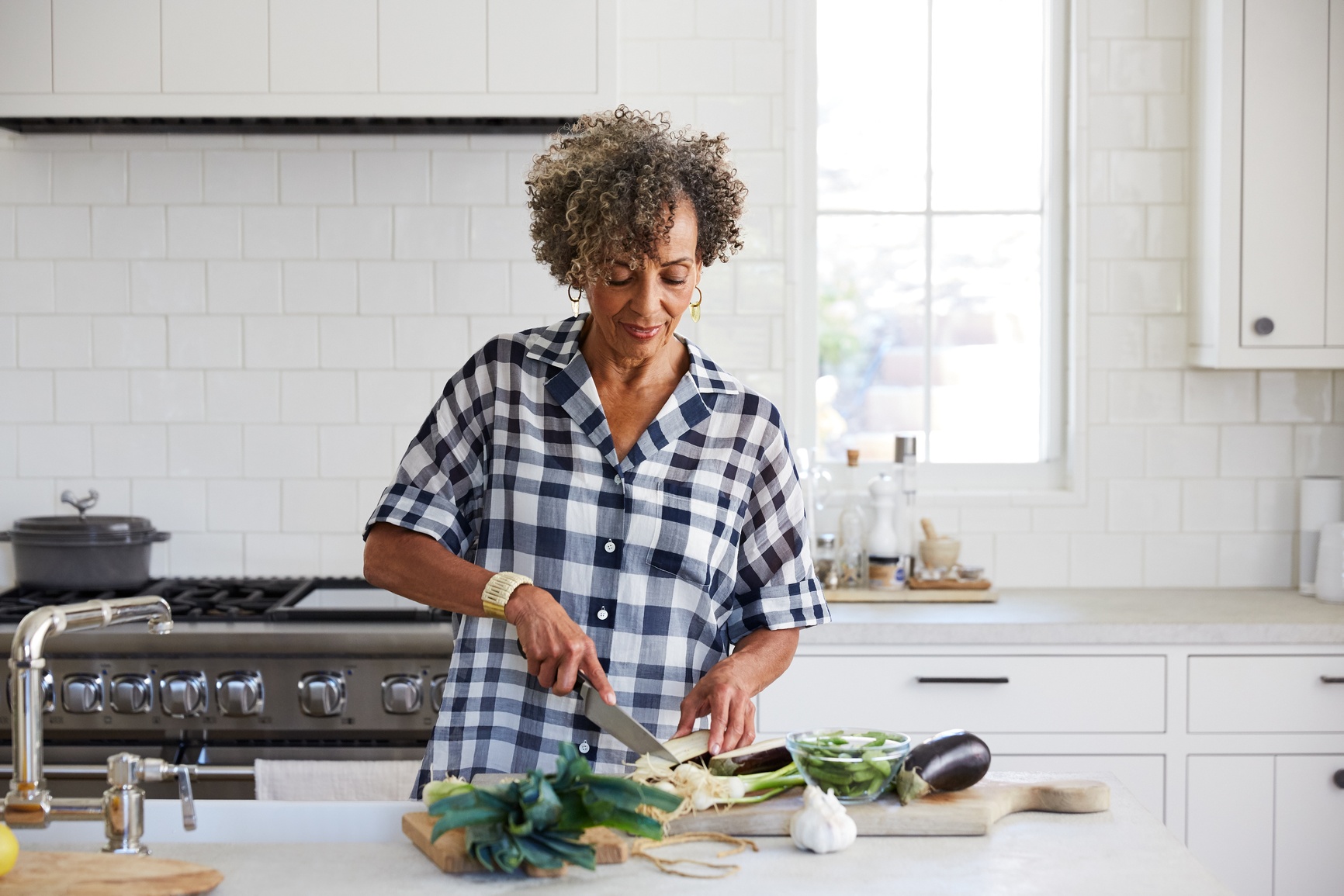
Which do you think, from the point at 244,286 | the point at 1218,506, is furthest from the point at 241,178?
the point at 1218,506

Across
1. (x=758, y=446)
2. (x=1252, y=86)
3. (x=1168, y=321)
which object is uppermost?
(x=1252, y=86)

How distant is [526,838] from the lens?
51.5 inches

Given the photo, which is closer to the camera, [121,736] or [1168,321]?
[121,736]

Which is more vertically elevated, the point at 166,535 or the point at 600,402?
the point at 600,402

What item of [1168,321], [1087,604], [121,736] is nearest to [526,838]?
[121,736]

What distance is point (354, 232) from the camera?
3340 millimetres

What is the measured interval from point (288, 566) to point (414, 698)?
843 millimetres

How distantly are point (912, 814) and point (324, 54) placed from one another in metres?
2.24

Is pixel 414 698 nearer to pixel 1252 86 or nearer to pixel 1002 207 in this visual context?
pixel 1002 207

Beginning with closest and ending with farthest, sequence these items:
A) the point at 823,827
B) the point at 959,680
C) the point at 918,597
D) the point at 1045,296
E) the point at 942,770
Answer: the point at 823,827 < the point at 942,770 < the point at 959,680 < the point at 918,597 < the point at 1045,296

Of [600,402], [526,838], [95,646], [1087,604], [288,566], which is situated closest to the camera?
[526,838]

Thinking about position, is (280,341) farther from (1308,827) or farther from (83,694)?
(1308,827)

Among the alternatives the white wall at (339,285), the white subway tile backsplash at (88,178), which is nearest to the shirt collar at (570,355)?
the white wall at (339,285)

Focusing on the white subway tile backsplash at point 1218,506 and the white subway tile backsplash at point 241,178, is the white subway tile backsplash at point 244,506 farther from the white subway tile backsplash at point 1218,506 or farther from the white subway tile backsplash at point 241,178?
the white subway tile backsplash at point 1218,506
